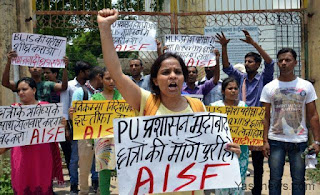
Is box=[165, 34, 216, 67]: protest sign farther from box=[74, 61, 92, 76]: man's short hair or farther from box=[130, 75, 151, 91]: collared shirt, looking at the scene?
box=[74, 61, 92, 76]: man's short hair

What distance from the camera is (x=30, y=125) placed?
4773mm

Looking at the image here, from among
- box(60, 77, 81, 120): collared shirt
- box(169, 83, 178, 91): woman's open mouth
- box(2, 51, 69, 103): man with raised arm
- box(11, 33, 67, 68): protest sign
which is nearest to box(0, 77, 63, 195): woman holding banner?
box(2, 51, 69, 103): man with raised arm

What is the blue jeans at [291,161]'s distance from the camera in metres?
4.71

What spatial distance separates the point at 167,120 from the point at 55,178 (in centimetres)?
262

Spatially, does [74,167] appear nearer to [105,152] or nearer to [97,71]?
[105,152]

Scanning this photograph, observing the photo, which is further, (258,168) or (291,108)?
(258,168)

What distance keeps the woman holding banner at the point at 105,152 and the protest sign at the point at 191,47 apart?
1.96 metres

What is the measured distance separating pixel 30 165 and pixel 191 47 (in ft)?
11.4

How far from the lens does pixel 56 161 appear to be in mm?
4906

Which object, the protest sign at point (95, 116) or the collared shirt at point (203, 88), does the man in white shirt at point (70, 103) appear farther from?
the collared shirt at point (203, 88)

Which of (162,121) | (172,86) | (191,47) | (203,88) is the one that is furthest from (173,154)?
(191,47)

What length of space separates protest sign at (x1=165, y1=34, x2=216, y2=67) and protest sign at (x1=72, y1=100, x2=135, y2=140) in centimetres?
211

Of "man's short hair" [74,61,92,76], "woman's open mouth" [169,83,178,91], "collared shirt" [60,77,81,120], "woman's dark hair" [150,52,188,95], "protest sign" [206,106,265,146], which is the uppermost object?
"man's short hair" [74,61,92,76]

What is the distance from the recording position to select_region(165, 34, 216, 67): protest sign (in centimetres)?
688
